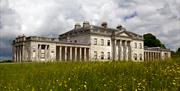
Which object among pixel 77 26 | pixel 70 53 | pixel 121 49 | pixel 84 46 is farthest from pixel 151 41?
pixel 70 53

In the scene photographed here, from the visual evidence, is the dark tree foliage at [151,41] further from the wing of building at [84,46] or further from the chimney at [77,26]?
the chimney at [77,26]

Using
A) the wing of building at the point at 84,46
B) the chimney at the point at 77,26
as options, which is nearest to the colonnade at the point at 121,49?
the wing of building at the point at 84,46

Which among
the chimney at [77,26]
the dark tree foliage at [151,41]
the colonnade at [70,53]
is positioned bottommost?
the colonnade at [70,53]

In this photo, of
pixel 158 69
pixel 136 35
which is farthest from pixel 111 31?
pixel 158 69

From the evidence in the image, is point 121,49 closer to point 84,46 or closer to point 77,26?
point 84,46

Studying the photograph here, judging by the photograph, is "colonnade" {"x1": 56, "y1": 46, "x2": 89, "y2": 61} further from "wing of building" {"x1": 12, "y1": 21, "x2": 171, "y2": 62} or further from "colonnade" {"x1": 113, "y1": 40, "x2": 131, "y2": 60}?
"colonnade" {"x1": 113, "y1": 40, "x2": 131, "y2": 60}

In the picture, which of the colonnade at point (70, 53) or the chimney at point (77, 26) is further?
the chimney at point (77, 26)

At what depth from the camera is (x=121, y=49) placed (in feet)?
250

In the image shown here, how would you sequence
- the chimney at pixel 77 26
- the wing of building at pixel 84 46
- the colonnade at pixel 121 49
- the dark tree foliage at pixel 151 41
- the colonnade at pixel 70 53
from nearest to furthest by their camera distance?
1. the wing of building at pixel 84 46
2. the colonnade at pixel 70 53
3. the colonnade at pixel 121 49
4. the chimney at pixel 77 26
5. the dark tree foliage at pixel 151 41

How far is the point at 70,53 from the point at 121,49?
49.5ft

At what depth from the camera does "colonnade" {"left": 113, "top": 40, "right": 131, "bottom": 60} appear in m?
75.2

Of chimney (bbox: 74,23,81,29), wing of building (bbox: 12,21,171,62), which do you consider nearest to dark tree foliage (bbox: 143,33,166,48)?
wing of building (bbox: 12,21,171,62)

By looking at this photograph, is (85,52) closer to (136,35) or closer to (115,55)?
(115,55)

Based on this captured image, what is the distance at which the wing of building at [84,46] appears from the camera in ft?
204
